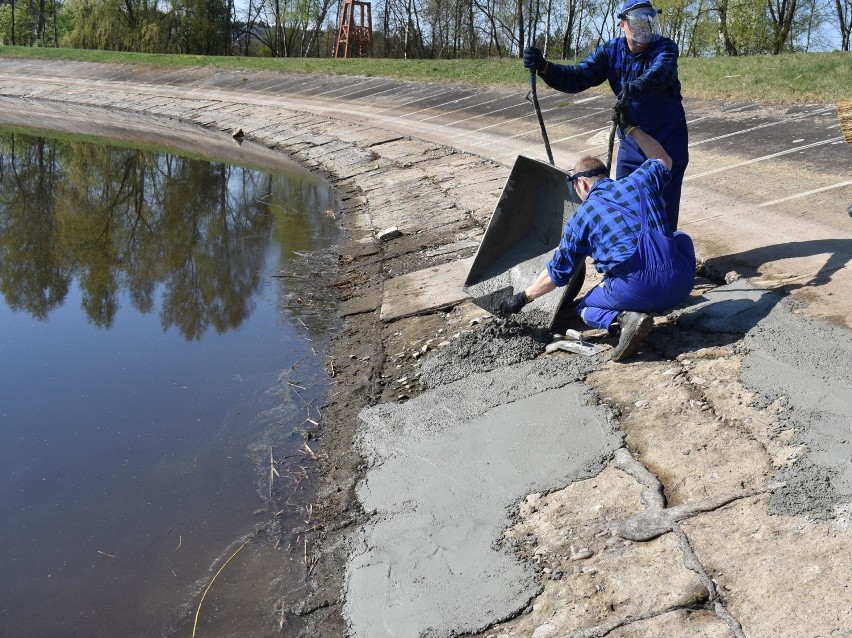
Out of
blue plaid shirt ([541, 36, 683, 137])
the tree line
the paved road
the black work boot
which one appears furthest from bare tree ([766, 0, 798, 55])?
the black work boot

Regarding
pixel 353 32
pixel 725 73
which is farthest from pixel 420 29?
pixel 725 73

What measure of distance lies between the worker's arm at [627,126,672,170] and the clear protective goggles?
0.59 meters

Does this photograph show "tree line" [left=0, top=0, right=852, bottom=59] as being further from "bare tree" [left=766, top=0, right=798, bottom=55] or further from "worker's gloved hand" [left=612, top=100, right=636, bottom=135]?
"worker's gloved hand" [left=612, top=100, right=636, bottom=135]

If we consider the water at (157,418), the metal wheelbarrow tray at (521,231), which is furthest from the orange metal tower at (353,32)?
the metal wheelbarrow tray at (521,231)

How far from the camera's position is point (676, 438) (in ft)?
15.0

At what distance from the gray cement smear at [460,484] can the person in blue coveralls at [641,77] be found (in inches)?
60.7

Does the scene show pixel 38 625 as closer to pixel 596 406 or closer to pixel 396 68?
pixel 596 406

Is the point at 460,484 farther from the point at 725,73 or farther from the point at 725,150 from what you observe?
the point at 725,73

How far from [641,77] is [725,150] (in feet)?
18.5

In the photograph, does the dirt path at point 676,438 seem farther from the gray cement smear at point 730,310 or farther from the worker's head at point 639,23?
the worker's head at point 639,23

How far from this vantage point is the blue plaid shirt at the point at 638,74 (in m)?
5.84

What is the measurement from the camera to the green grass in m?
12.7

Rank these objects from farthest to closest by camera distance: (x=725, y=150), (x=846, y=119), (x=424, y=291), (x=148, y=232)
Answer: (x=148, y=232) < (x=725, y=150) < (x=424, y=291) < (x=846, y=119)

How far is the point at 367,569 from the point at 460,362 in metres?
2.07
